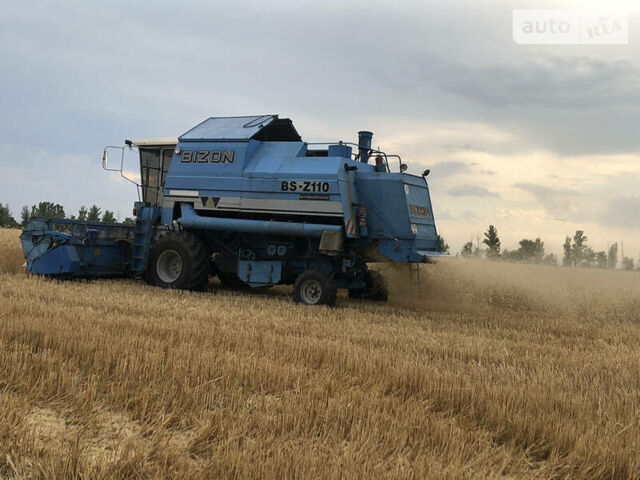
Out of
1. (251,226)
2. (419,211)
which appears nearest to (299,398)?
(251,226)

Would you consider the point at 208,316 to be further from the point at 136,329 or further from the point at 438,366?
the point at 438,366

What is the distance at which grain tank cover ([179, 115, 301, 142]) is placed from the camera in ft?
37.0

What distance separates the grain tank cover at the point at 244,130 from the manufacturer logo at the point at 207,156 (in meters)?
0.23

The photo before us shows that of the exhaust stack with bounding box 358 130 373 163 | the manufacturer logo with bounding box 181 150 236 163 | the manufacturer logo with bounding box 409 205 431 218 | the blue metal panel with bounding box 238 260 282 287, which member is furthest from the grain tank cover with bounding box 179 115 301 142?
the manufacturer logo with bounding box 409 205 431 218

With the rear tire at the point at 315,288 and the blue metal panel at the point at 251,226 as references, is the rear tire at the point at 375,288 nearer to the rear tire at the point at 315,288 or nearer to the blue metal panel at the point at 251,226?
the rear tire at the point at 315,288

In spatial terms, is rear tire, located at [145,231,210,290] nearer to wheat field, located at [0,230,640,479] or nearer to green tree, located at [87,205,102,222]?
wheat field, located at [0,230,640,479]

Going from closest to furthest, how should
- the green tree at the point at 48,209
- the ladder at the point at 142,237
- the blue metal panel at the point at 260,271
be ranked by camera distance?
the blue metal panel at the point at 260,271 → the ladder at the point at 142,237 → the green tree at the point at 48,209

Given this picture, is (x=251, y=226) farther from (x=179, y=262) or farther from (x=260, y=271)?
(x=179, y=262)

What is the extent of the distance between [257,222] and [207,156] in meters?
1.78

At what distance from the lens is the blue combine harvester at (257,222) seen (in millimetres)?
10125

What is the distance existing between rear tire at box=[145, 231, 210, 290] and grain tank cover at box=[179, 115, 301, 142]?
186 cm

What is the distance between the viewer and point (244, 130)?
11.4m

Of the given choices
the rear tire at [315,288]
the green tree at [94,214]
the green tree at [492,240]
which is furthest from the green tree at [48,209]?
the rear tire at [315,288]

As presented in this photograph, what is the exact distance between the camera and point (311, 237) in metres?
10.5
